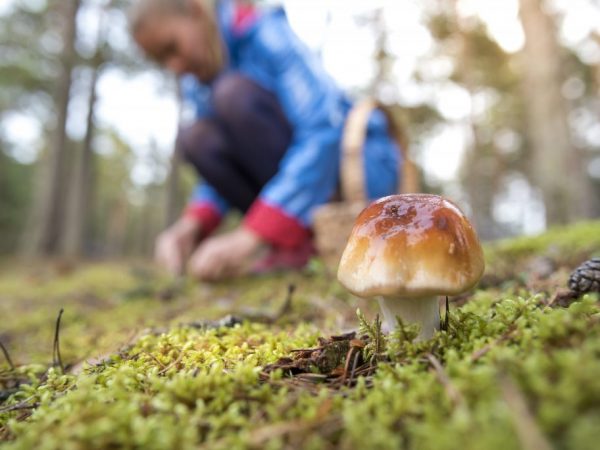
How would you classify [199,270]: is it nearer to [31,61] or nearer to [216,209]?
[216,209]

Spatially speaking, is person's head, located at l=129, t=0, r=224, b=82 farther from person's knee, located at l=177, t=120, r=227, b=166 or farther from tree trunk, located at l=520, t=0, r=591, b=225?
tree trunk, located at l=520, t=0, r=591, b=225

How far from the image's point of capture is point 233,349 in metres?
1.08

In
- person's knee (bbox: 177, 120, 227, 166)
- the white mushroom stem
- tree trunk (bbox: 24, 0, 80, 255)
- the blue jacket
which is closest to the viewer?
the white mushroom stem

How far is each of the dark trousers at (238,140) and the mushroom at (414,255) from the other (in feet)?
9.36

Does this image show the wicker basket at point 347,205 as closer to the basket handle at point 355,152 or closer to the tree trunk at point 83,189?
the basket handle at point 355,152

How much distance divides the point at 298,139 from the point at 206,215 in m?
1.57

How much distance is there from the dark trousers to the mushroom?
2.85 meters

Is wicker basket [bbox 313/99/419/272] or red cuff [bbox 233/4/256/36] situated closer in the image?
wicker basket [bbox 313/99/419/272]

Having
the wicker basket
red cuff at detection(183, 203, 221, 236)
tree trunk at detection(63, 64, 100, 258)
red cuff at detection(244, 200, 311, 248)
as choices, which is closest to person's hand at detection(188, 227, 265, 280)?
red cuff at detection(244, 200, 311, 248)

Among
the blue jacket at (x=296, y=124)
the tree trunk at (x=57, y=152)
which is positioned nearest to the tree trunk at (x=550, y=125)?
the blue jacket at (x=296, y=124)

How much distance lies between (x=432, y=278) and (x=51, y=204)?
10531 millimetres

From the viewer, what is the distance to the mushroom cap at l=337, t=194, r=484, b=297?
83cm

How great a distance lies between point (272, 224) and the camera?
3033 millimetres

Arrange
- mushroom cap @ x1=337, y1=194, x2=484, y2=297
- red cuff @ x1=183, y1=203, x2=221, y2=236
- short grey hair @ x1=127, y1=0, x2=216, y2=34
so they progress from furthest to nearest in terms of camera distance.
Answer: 1. red cuff @ x1=183, y1=203, x2=221, y2=236
2. short grey hair @ x1=127, y1=0, x2=216, y2=34
3. mushroom cap @ x1=337, y1=194, x2=484, y2=297
